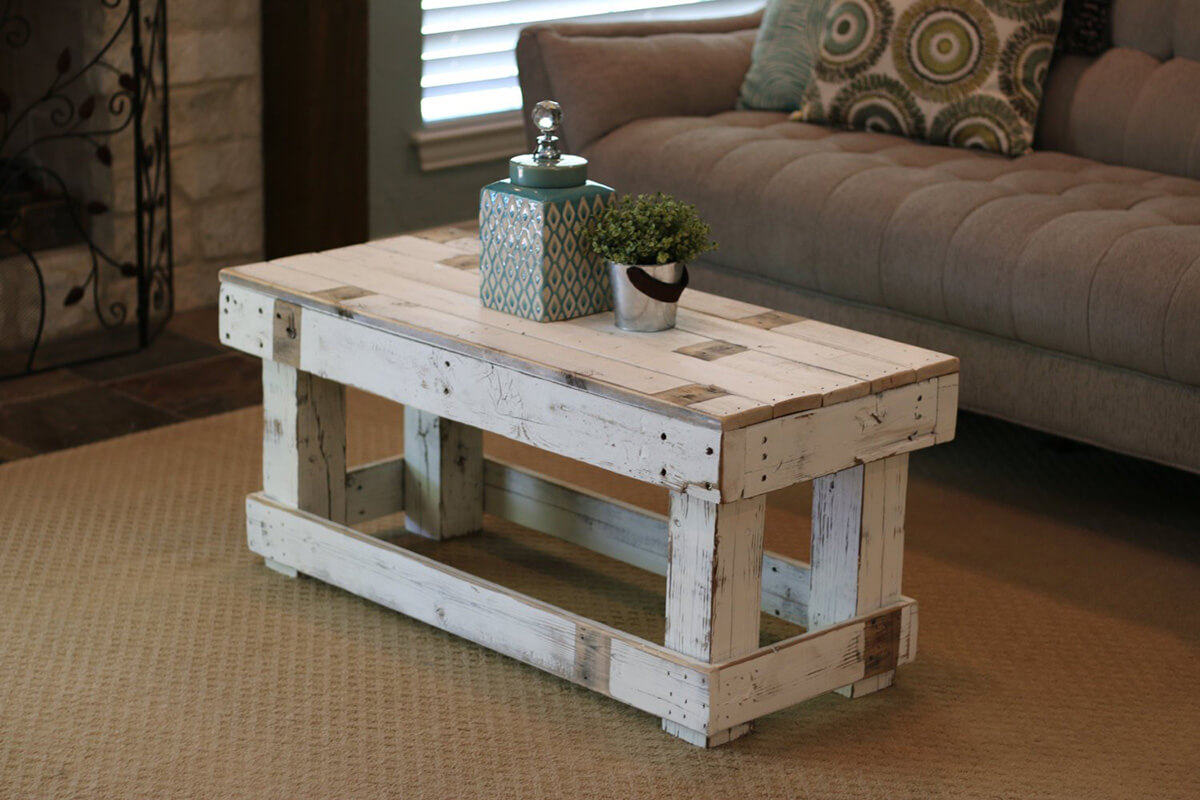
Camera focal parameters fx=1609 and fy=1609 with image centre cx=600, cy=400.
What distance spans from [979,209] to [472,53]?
5.88 feet

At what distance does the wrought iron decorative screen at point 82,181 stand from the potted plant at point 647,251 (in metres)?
1.52

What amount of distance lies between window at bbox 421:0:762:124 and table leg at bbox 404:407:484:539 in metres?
1.74

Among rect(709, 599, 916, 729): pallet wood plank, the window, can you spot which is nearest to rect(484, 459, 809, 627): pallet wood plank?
rect(709, 599, 916, 729): pallet wood plank

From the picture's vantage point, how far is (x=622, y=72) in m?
3.02

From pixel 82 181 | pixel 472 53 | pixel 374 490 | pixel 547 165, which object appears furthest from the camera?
pixel 472 53

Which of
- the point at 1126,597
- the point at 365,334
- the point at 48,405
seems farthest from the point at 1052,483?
the point at 48,405

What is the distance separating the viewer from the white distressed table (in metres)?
1.68

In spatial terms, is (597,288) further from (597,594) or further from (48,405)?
(48,405)

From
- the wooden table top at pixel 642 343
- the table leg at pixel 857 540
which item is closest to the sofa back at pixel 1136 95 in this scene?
the wooden table top at pixel 642 343

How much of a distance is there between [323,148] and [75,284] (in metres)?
0.61

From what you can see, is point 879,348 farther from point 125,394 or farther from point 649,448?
point 125,394

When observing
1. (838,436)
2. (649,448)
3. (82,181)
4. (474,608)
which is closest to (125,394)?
(82,181)

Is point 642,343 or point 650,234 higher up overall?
point 650,234

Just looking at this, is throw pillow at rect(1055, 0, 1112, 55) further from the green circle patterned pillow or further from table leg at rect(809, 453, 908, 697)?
table leg at rect(809, 453, 908, 697)
